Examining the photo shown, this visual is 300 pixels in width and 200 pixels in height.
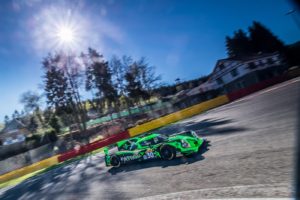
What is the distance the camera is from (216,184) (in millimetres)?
6184

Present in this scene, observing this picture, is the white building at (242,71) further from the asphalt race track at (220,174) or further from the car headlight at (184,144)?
the car headlight at (184,144)

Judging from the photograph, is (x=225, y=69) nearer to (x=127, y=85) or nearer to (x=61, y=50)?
(x=127, y=85)

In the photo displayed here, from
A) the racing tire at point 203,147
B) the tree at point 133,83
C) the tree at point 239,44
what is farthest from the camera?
the tree at point 239,44

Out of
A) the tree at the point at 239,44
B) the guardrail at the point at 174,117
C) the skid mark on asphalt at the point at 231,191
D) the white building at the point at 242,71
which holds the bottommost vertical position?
the skid mark on asphalt at the point at 231,191

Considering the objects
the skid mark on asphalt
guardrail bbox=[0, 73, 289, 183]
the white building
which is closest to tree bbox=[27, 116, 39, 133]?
the white building

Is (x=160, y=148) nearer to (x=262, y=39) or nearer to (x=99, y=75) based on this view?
(x=99, y=75)

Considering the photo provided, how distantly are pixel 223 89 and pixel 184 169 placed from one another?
46525 millimetres

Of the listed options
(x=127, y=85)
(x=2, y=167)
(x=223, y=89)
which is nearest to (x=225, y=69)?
(x=223, y=89)

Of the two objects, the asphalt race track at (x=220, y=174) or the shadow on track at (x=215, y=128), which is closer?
the asphalt race track at (x=220, y=174)

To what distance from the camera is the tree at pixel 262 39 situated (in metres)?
74.1

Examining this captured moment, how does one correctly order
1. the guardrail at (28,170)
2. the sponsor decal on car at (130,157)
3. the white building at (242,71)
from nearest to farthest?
1. the sponsor decal on car at (130,157)
2. the guardrail at (28,170)
3. the white building at (242,71)

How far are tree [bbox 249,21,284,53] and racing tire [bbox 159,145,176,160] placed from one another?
242 feet

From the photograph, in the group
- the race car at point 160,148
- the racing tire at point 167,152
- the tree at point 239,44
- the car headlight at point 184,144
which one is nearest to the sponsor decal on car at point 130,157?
the race car at point 160,148

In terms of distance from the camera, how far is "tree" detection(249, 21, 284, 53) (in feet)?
243
